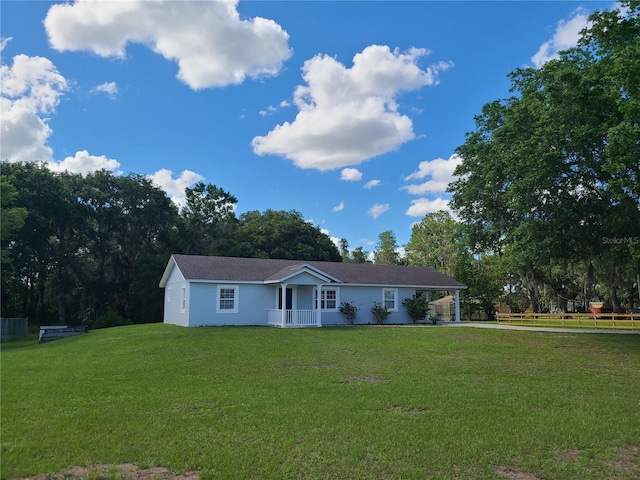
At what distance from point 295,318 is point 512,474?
63.9ft

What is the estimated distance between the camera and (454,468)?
511cm

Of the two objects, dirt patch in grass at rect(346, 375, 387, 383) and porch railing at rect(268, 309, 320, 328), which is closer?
dirt patch in grass at rect(346, 375, 387, 383)

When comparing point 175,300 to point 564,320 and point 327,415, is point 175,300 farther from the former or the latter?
point 564,320

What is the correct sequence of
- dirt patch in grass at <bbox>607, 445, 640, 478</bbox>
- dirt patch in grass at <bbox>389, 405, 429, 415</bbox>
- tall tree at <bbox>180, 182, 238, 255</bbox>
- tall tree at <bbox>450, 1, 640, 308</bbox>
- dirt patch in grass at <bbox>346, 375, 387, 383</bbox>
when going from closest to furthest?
1. dirt patch in grass at <bbox>607, 445, 640, 478</bbox>
2. dirt patch in grass at <bbox>389, 405, 429, 415</bbox>
3. dirt patch in grass at <bbox>346, 375, 387, 383</bbox>
4. tall tree at <bbox>450, 1, 640, 308</bbox>
5. tall tree at <bbox>180, 182, 238, 255</bbox>

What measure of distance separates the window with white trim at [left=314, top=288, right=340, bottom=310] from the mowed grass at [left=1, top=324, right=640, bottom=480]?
12.8m

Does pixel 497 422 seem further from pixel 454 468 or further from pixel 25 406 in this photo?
pixel 25 406

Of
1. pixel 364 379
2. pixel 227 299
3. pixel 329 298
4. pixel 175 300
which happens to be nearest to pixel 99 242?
pixel 175 300

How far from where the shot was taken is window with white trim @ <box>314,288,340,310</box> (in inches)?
1044

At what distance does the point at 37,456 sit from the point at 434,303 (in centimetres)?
3543

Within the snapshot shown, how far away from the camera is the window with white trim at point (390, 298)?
93.0ft

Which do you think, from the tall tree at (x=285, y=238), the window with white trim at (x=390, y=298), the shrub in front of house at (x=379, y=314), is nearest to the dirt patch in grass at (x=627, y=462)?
the shrub in front of house at (x=379, y=314)

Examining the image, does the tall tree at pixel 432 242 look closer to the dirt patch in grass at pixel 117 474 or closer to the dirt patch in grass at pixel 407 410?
the dirt patch in grass at pixel 407 410
